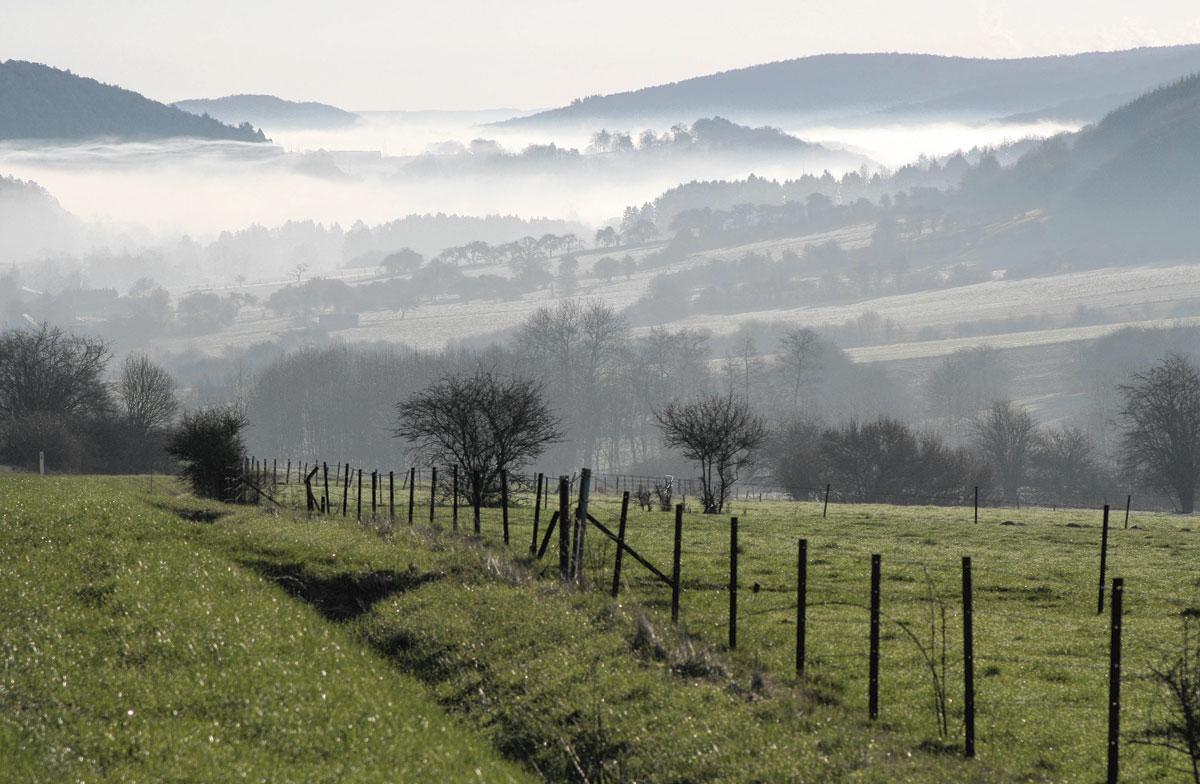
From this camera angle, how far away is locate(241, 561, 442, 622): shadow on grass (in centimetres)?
2822

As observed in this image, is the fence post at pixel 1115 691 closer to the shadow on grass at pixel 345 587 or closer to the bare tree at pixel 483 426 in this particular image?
the shadow on grass at pixel 345 587

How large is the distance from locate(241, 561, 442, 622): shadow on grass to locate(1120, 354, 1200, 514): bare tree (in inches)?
3741

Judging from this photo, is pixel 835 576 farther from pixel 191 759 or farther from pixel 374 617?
pixel 191 759

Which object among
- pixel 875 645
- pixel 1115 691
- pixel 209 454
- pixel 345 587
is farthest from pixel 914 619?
pixel 209 454

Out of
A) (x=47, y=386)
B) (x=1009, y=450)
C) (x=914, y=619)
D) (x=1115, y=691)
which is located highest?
(x=47, y=386)

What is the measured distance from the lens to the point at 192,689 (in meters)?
19.2

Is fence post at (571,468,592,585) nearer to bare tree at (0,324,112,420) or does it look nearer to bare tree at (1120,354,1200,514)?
bare tree at (1120,354,1200,514)

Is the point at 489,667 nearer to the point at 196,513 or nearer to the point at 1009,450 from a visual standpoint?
the point at 196,513

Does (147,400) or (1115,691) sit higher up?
(147,400)

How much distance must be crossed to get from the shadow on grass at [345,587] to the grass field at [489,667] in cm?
9

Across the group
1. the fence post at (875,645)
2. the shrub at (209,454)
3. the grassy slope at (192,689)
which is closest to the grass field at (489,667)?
the grassy slope at (192,689)

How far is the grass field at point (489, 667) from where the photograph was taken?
54.9ft

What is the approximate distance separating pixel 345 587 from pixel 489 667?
9.08 meters

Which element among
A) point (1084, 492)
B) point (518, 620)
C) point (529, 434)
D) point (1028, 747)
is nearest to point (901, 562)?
point (518, 620)
